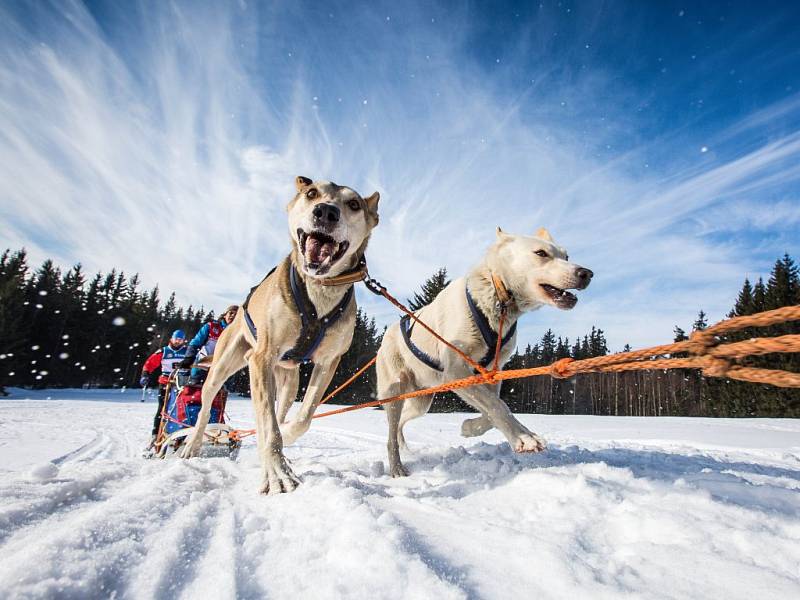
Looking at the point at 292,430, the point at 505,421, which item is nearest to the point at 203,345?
the point at 292,430

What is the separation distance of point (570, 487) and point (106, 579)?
2021mm

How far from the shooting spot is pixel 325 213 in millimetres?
2695

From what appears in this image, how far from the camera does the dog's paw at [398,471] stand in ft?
10.9

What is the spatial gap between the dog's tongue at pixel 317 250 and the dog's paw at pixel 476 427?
229 cm

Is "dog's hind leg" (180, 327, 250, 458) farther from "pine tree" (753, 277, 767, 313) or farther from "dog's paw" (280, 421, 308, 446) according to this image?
"pine tree" (753, 277, 767, 313)

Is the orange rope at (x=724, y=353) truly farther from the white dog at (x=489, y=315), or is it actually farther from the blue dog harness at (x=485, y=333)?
the blue dog harness at (x=485, y=333)

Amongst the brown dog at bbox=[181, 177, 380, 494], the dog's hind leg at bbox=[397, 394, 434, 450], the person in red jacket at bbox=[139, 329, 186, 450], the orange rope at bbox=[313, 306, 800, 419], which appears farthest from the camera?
the person in red jacket at bbox=[139, 329, 186, 450]

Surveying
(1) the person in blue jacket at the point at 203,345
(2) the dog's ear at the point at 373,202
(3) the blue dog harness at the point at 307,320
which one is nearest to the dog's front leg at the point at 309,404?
(3) the blue dog harness at the point at 307,320

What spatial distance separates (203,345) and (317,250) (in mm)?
4311

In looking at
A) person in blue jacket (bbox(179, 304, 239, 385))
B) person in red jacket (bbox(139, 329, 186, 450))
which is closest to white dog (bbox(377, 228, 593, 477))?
person in blue jacket (bbox(179, 304, 239, 385))

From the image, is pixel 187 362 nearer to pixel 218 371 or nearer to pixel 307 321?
pixel 218 371

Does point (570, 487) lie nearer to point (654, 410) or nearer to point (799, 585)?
point (799, 585)

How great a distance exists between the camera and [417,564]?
1177 mm

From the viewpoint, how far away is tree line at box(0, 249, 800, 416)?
3194 centimetres
